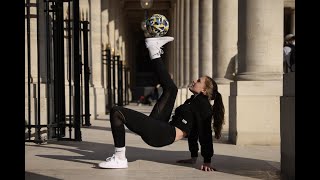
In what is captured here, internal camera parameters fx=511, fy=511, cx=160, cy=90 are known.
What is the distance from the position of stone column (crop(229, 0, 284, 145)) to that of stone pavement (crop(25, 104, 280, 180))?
353mm

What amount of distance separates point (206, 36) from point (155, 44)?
14289 millimetres

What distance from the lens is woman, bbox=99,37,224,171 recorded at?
6590 millimetres

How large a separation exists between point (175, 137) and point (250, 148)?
10.1 feet

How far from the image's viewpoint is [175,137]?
6.72 metres

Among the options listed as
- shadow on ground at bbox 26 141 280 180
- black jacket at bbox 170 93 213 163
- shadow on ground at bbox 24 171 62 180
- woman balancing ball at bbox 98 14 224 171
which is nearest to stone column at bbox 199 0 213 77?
shadow on ground at bbox 26 141 280 180

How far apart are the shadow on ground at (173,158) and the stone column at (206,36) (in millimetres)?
11303

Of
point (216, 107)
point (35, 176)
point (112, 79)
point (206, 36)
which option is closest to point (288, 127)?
point (216, 107)

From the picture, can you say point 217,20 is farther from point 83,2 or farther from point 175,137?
point 175,137

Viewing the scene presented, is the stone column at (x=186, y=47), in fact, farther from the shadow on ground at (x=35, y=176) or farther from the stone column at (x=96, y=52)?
the shadow on ground at (x=35, y=176)

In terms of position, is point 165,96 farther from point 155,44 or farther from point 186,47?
point 186,47

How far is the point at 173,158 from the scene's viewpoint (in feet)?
26.5

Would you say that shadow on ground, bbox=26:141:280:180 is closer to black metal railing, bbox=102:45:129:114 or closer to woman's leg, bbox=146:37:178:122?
woman's leg, bbox=146:37:178:122
